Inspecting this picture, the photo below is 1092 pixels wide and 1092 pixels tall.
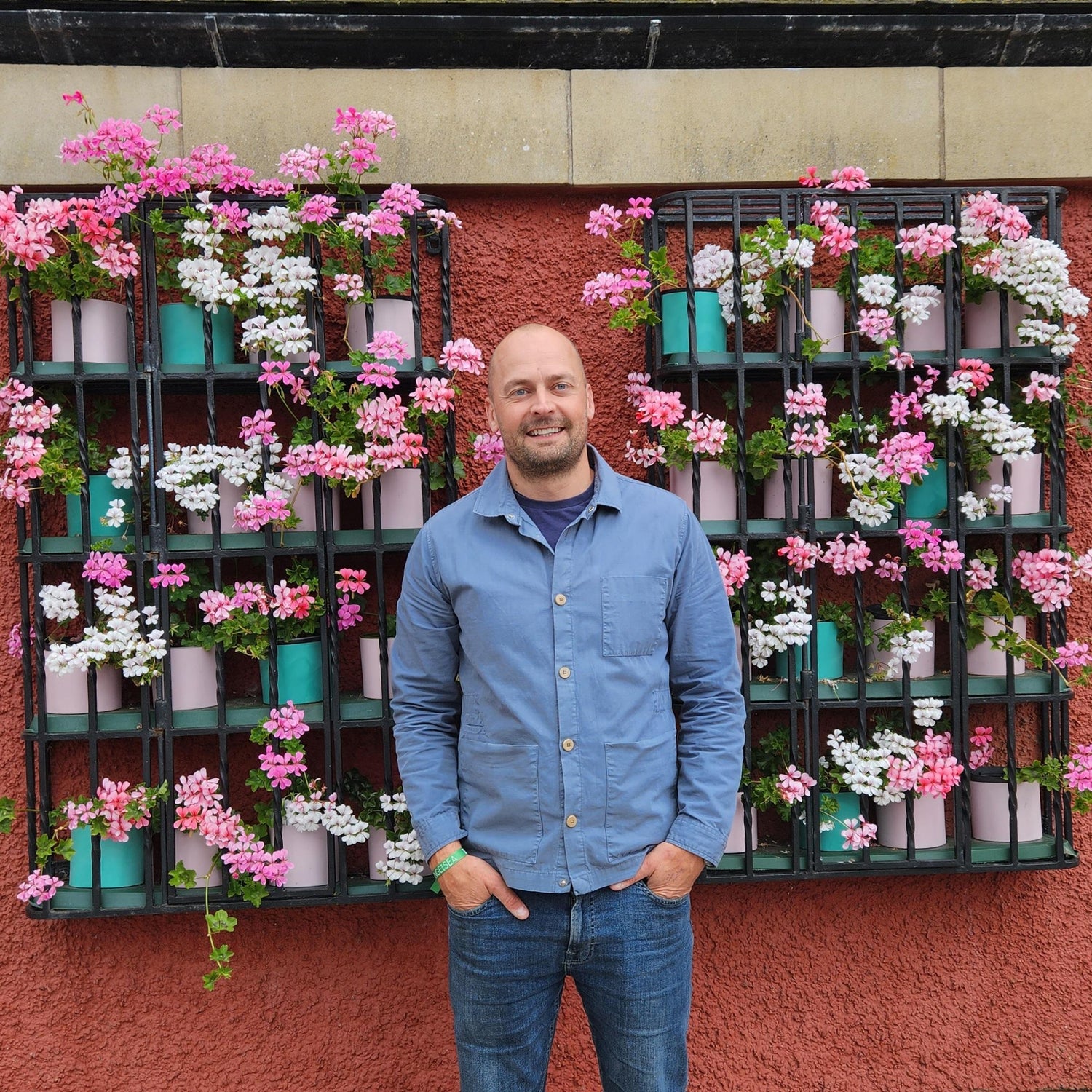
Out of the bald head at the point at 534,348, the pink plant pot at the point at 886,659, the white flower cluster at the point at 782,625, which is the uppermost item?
the bald head at the point at 534,348

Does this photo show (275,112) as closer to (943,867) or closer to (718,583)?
(718,583)

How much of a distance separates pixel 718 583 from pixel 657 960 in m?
0.87

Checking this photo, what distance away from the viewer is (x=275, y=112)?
8.36ft

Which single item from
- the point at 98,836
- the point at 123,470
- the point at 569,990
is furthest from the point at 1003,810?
the point at 123,470

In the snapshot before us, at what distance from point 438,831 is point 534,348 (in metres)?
1.13

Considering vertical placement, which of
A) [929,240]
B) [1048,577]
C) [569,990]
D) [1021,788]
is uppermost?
[929,240]

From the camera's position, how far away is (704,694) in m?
1.95

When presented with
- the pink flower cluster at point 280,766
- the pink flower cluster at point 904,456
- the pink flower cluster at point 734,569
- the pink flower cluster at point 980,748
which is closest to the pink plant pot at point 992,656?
the pink flower cluster at point 980,748

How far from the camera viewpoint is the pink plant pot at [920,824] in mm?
2578

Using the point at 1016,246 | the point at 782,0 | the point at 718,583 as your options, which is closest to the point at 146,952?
the point at 718,583

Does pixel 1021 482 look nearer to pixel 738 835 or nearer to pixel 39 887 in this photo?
pixel 738 835

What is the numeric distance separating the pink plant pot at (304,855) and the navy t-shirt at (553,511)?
1.22m

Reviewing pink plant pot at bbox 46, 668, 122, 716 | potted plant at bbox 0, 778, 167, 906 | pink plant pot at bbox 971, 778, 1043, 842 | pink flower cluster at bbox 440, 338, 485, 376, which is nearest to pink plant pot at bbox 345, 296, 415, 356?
pink flower cluster at bbox 440, 338, 485, 376

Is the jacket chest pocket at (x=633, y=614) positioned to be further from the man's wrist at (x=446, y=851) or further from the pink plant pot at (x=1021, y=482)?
the pink plant pot at (x=1021, y=482)
